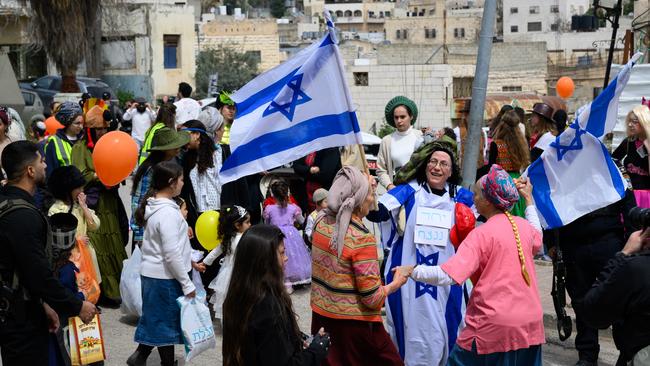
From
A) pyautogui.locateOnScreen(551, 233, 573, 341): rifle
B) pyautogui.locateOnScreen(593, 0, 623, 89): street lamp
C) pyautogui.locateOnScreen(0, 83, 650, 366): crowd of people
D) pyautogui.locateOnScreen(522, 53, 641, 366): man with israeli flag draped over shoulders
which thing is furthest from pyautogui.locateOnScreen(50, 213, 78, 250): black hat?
pyautogui.locateOnScreen(593, 0, 623, 89): street lamp

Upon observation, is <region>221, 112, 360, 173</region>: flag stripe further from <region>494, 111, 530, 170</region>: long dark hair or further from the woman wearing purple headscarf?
<region>494, 111, 530, 170</region>: long dark hair

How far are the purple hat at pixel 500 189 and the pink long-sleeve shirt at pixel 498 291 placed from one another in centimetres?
10

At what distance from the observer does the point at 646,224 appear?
4465mm

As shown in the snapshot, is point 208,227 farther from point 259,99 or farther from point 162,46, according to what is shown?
point 162,46

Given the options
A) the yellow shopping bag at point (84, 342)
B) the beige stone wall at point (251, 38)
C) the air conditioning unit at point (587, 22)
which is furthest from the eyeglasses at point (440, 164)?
the beige stone wall at point (251, 38)

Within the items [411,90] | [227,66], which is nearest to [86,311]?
[411,90]

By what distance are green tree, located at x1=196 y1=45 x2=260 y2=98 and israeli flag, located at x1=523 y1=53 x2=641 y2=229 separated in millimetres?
48632

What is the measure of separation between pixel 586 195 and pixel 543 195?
319 mm

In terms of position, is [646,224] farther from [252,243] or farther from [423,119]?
[423,119]

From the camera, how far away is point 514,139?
376 inches

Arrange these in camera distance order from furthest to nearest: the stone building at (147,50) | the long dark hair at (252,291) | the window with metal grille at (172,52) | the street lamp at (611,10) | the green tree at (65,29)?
the window with metal grille at (172,52)
the stone building at (147,50)
the green tree at (65,29)
the street lamp at (611,10)
the long dark hair at (252,291)

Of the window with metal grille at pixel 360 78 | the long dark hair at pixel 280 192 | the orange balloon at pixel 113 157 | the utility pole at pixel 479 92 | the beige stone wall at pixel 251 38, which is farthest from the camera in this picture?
the beige stone wall at pixel 251 38

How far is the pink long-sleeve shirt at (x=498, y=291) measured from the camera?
541 centimetres

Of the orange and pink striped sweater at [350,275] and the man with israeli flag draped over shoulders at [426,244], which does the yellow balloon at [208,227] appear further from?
the orange and pink striped sweater at [350,275]
